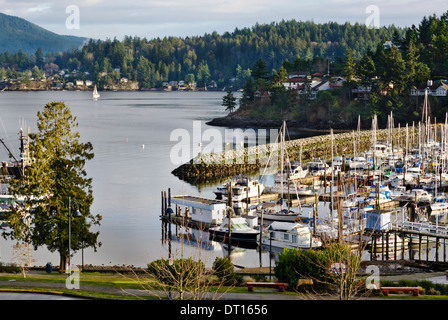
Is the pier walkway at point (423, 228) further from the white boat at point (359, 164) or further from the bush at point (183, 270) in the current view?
the white boat at point (359, 164)

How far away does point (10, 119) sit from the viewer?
142 meters

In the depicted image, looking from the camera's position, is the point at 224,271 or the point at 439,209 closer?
the point at 224,271

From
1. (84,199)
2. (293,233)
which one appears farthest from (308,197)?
(84,199)

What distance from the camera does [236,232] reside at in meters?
40.3

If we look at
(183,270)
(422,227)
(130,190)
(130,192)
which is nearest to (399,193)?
(422,227)

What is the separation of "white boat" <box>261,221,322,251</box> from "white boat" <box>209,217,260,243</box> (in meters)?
1.53

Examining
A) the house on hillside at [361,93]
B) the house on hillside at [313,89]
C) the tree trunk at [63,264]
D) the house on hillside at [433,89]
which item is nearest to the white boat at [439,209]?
the tree trunk at [63,264]

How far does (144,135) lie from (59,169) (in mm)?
83587

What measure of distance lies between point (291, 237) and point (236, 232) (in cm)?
376

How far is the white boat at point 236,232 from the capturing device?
40.2m

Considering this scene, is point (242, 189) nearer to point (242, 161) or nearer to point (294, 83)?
point (242, 161)

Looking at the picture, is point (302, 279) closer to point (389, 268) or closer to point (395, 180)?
point (389, 268)

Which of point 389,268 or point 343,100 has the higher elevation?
point 343,100

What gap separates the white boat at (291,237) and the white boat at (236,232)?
1525 mm
